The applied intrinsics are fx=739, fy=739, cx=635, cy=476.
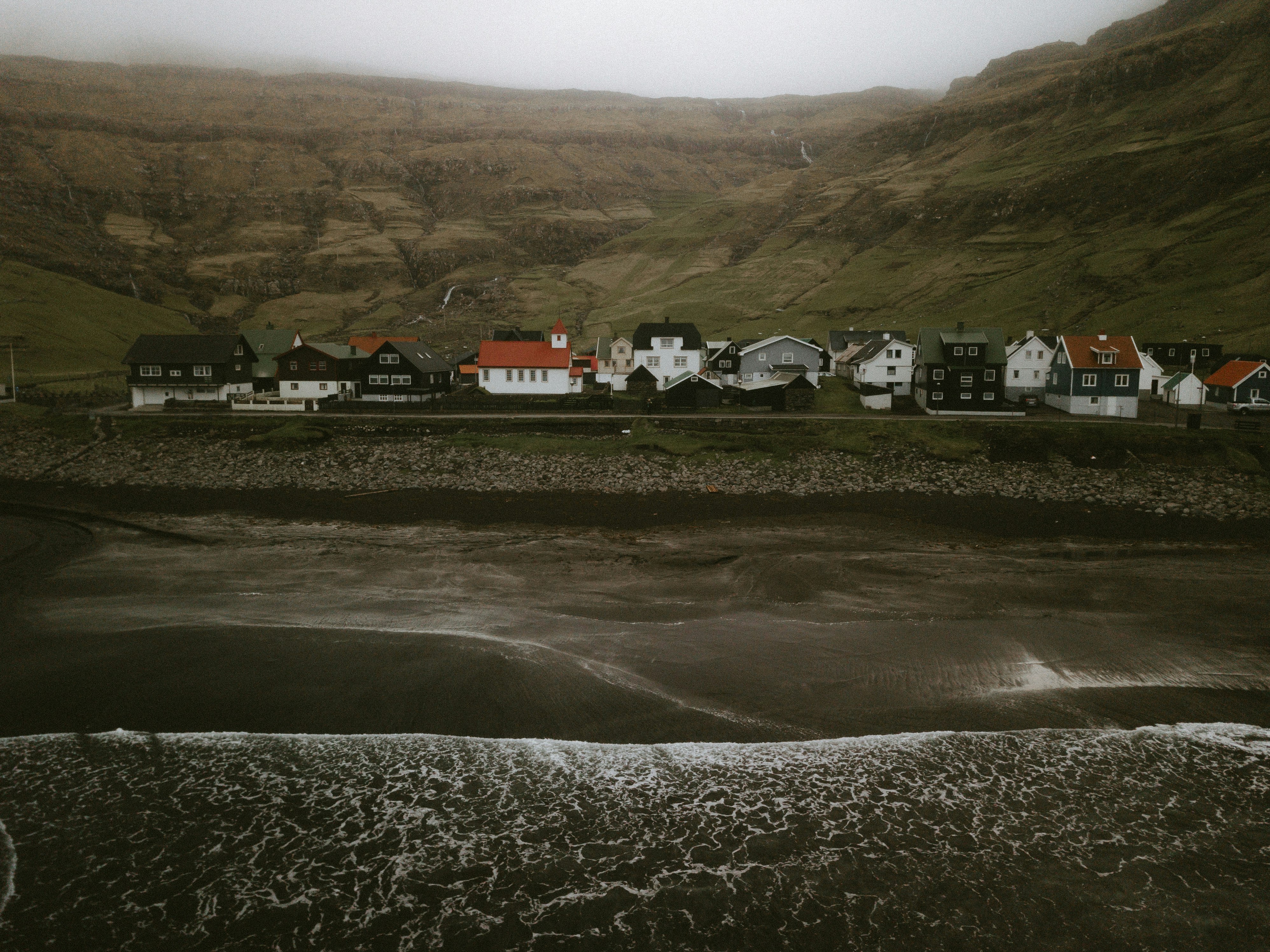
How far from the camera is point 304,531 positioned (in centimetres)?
3397

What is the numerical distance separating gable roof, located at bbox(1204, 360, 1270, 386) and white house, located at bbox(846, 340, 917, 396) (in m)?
26.1

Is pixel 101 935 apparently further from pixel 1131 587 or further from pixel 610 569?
pixel 1131 587

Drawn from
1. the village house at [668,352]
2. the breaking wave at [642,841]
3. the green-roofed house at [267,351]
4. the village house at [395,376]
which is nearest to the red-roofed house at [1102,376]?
the village house at [668,352]

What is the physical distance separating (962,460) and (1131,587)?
2183 centimetres

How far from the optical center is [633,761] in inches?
644

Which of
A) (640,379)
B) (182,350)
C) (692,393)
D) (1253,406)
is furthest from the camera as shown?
(640,379)

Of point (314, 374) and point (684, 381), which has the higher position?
point (314, 374)

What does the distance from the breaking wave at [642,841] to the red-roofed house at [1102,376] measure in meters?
52.6

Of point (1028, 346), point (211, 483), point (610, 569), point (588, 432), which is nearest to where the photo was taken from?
point (610, 569)

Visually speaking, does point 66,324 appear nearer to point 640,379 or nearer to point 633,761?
point 640,379

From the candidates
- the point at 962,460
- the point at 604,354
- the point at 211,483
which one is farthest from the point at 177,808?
the point at 604,354

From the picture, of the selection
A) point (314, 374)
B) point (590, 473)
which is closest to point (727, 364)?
point (590, 473)

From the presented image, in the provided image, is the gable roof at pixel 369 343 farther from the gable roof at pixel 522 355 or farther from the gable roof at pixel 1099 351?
the gable roof at pixel 1099 351

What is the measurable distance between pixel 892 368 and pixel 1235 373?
94.6 feet
